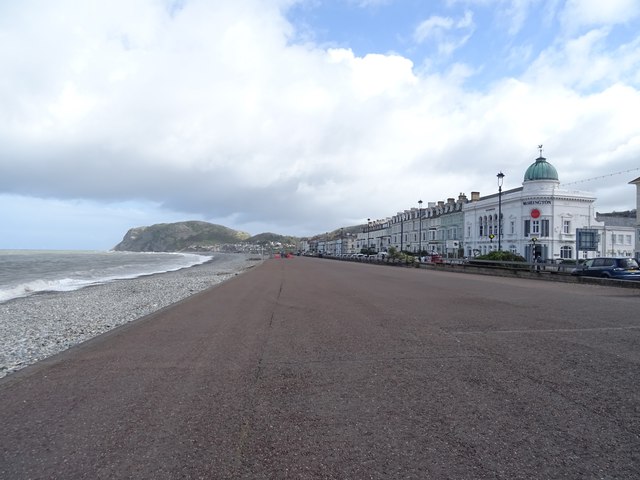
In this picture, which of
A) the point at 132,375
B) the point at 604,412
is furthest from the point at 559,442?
the point at 132,375

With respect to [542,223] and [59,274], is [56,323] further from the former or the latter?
[542,223]

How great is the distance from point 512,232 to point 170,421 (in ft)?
200

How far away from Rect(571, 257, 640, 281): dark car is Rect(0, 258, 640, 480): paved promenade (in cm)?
1535

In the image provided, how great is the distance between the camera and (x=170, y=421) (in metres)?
4.44

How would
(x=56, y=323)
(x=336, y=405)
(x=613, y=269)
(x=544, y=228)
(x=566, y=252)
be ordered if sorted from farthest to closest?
(x=566, y=252)
(x=544, y=228)
(x=613, y=269)
(x=56, y=323)
(x=336, y=405)

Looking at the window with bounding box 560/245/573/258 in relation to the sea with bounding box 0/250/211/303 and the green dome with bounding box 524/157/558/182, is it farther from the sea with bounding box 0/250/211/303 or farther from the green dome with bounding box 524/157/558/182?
the sea with bounding box 0/250/211/303

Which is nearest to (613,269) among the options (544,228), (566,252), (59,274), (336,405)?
(336,405)

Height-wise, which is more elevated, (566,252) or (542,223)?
(542,223)

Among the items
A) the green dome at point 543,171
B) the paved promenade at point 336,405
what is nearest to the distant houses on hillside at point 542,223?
the green dome at point 543,171

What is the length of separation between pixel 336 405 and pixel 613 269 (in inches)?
909

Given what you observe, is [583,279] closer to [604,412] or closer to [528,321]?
[528,321]

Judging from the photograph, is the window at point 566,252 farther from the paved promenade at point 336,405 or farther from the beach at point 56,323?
the paved promenade at point 336,405

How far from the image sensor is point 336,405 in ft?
15.8

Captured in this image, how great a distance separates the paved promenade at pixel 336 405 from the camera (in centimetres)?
351
